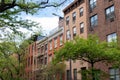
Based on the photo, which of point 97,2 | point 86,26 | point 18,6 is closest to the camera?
point 18,6

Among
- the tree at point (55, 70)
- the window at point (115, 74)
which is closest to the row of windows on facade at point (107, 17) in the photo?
the tree at point (55, 70)

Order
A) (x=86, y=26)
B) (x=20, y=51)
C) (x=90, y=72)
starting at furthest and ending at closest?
(x=20, y=51) → (x=86, y=26) → (x=90, y=72)

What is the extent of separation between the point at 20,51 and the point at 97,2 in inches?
804

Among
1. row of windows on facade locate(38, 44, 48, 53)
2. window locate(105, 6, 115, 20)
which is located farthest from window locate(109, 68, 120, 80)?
row of windows on facade locate(38, 44, 48, 53)

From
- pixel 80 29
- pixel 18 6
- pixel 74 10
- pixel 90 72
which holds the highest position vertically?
pixel 74 10

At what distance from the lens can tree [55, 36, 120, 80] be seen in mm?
32156

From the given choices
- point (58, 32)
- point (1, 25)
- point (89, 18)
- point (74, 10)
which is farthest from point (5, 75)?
point (1, 25)

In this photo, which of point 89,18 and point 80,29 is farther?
point 80,29

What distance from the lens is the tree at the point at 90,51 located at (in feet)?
105

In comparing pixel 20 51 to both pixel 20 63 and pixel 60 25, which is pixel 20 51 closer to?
pixel 20 63

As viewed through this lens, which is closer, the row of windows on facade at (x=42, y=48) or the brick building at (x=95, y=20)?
the brick building at (x=95, y=20)

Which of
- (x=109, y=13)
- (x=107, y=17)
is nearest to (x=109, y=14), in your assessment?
(x=109, y=13)

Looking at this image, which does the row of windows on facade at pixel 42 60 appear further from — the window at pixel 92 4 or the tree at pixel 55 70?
the window at pixel 92 4

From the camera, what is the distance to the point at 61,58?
34.4m
